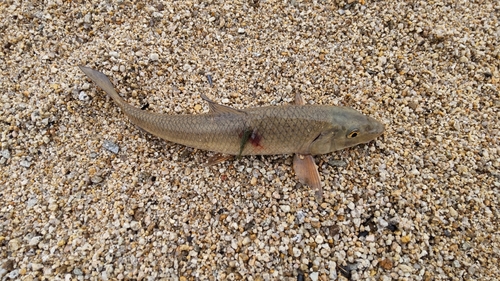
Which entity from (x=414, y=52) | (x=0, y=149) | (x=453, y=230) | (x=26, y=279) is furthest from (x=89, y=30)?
(x=453, y=230)

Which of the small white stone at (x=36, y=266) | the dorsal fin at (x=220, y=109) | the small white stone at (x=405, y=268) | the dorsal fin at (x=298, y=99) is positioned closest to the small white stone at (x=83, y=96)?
the dorsal fin at (x=220, y=109)

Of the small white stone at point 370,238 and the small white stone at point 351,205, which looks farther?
the small white stone at point 351,205

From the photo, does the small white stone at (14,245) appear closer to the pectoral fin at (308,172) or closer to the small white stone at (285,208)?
the small white stone at (285,208)

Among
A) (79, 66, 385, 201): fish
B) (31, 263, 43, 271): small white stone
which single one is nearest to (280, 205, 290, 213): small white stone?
(79, 66, 385, 201): fish

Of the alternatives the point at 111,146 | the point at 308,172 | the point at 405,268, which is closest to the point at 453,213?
the point at 405,268

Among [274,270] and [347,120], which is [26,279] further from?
[347,120]

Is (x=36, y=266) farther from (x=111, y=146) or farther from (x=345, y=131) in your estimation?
(x=345, y=131)
